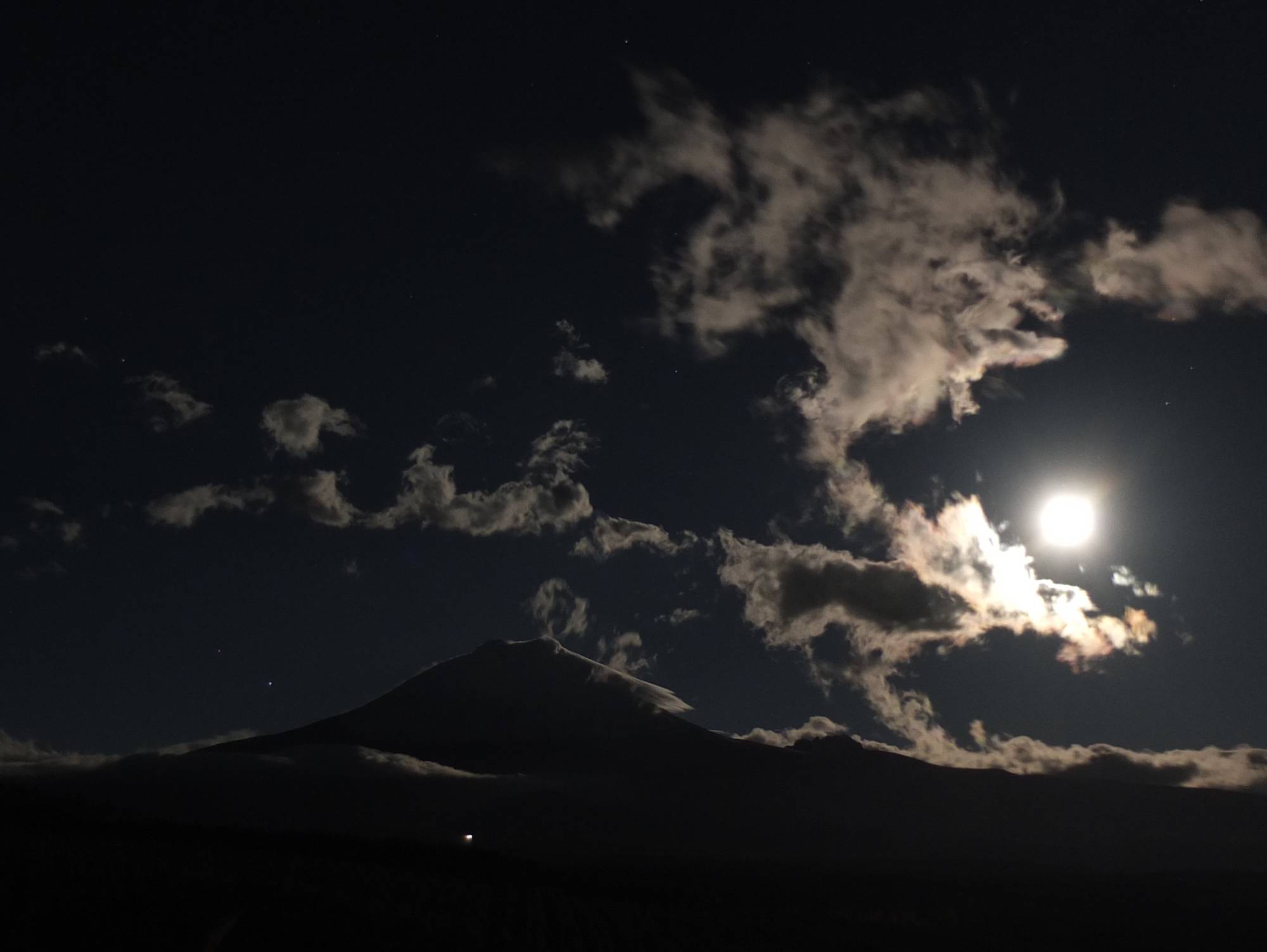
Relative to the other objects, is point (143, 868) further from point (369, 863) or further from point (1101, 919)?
point (1101, 919)

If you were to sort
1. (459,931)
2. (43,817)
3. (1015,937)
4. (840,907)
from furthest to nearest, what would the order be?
(43,817) → (840,907) → (1015,937) → (459,931)

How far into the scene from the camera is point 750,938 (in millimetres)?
99125

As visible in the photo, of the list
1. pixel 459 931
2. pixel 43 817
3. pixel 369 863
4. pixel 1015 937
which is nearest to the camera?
pixel 459 931

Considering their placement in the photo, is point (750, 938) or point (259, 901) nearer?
point (259, 901)

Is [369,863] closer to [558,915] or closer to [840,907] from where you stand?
[558,915]

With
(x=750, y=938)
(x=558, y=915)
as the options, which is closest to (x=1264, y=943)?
(x=750, y=938)

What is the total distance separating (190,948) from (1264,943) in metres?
163

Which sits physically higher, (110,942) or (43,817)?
(110,942)

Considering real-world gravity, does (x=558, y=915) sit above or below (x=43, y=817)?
above

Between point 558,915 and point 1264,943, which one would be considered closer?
point 558,915

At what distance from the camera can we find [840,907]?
538 feet

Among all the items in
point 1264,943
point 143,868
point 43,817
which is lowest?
point 43,817

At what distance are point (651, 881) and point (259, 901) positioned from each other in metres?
121

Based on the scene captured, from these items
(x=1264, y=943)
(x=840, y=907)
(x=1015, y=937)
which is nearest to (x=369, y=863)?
(x=840, y=907)
